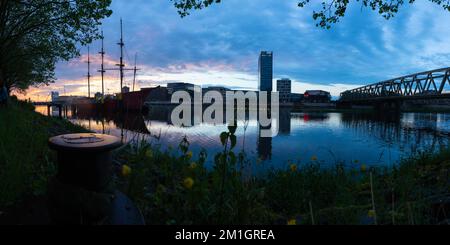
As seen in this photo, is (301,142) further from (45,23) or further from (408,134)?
(45,23)

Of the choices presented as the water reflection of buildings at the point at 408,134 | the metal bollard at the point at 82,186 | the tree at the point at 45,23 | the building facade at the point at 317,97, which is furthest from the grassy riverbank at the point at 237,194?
the building facade at the point at 317,97

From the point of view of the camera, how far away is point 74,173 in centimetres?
250

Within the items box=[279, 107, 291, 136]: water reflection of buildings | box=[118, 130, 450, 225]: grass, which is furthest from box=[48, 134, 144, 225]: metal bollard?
box=[279, 107, 291, 136]: water reflection of buildings

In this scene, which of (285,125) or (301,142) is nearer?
(301,142)

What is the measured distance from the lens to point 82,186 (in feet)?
8.27

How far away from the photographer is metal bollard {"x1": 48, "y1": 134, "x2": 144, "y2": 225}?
248cm

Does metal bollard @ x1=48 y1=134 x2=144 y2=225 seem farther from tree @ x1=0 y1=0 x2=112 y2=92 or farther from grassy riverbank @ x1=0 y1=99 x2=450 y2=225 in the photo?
tree @ x1=0 y1=0 x2=112 y2=92

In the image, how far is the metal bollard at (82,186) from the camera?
2480 mm

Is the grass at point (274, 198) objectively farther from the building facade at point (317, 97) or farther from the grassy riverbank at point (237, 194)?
the building facade at point (317, 97)

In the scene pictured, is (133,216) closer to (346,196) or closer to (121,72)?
(346,196)

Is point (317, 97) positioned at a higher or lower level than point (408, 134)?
higher

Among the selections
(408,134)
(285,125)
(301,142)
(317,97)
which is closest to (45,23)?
(301,142)

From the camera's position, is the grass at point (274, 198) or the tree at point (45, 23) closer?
the grass at point (274, 198)

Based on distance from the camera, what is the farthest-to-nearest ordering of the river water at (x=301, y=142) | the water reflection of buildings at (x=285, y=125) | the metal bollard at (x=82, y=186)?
1. the water reflection of buildings at (x=285, y=125)
2. the river water at (x=301, y=142)
3. the metal bollard at (x=82, y=186)
